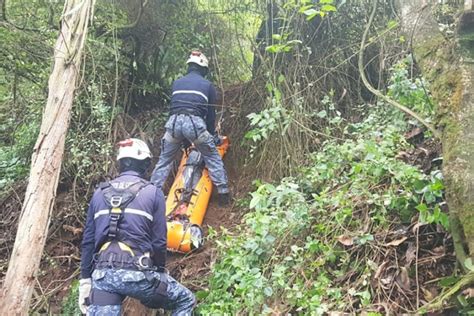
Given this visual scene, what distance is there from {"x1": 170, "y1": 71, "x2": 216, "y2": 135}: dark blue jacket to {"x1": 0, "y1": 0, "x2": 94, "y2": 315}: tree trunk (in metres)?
1.80

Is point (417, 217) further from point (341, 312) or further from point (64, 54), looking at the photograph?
point (64, 54)

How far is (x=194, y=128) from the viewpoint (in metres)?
5.79

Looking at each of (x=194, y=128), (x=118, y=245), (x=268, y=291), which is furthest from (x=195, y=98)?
(x=268, y=291)

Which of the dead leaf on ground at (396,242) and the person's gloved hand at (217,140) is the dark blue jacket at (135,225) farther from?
the person's gloved hand at (217,140)

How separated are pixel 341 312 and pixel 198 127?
3.14 meters

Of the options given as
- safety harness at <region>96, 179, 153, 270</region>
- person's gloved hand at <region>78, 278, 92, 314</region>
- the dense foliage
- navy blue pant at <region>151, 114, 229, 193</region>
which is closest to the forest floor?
the dense foliage

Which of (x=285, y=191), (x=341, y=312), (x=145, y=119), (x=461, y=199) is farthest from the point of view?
(x=145, y=119)

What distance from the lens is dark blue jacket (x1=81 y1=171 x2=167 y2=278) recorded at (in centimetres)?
388

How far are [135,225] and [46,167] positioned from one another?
2.65 feet

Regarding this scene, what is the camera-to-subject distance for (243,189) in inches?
247

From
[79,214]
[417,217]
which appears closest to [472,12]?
[417,217]

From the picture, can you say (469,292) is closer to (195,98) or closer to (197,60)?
(195,98)

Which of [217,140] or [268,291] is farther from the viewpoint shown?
[217,140]

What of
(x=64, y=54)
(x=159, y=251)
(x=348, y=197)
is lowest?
(x=159, y=251)
